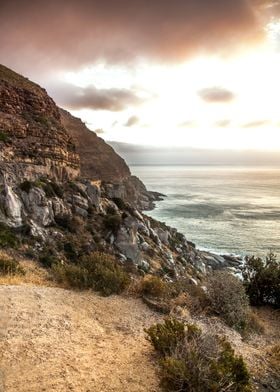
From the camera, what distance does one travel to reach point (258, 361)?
8969mm

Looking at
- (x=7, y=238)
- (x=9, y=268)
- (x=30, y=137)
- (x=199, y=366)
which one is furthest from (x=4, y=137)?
(x=199, y=366)

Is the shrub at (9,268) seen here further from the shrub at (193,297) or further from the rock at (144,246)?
the rock at (144,246)

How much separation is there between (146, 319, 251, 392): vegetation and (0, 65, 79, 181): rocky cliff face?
28.0m

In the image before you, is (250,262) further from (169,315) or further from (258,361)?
(258,361)

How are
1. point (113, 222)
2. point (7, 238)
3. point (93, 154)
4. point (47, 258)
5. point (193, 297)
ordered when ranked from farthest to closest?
point (93, 154)
point (113, 222)
point (7, 238)
point (47, 258)
point (193, 297)

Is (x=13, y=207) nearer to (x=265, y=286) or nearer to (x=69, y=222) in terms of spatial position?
(x=69, y=222)

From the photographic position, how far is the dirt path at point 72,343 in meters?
6.68

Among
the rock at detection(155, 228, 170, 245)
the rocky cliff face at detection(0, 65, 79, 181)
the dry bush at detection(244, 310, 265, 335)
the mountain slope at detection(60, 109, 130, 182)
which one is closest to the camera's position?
the dry bush at detection(244, 310, 265, 335)

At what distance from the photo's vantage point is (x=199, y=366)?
6.68 m

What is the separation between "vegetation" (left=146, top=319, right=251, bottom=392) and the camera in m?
6.58

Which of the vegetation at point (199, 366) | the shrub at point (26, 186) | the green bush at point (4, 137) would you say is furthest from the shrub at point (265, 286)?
the green bush at point (4, 137)

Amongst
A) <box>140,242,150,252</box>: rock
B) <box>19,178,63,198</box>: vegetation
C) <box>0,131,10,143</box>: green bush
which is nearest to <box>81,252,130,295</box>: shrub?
<box>19,178,63,198</box>: vegetation

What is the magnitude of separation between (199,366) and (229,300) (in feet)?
20.4

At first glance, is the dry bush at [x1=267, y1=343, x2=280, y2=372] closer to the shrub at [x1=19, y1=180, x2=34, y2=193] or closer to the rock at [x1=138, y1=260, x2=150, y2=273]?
the rock at [x1=138, y1=260, x2=150, y2=273]
